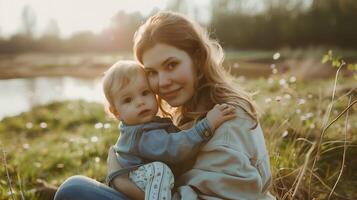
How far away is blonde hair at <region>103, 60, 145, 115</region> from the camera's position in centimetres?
256

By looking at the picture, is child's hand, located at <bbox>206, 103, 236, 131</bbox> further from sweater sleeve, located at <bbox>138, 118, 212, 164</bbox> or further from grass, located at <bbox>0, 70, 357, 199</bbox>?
grass, located at <bbox>0, 70, 357, 199</bbox>

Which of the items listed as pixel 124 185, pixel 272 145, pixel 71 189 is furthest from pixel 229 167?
pixel 272 145

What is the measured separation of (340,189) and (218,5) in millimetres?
28673

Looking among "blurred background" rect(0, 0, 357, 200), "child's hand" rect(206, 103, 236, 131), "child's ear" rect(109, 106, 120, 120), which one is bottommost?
"blurred background" rect(0, 0, 357, 200)

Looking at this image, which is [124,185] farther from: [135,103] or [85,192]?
[135,103]

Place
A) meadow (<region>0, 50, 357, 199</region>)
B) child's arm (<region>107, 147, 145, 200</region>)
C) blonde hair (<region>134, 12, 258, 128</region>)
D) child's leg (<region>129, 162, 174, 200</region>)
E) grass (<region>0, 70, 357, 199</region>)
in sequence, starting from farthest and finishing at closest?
grass (<region>0, 70, 357, 199</region>)
meadow (<region>0, 50, 357, 199</region>)
blonde hair (<region>134, 12, 258, 128</region>)
child's arm (<region>107, 147, 145, 200</region>)
child's leg (<region>129, 162, 174, 200</region>)

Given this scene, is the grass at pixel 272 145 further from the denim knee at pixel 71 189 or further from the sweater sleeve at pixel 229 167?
the denim knee at pixel 71 189

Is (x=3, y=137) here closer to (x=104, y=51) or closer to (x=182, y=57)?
(x=182, y=57)

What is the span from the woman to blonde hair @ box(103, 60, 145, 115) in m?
0.14

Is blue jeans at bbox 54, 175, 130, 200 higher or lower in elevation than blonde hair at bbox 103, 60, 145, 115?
lower

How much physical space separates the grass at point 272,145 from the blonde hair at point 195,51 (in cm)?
41

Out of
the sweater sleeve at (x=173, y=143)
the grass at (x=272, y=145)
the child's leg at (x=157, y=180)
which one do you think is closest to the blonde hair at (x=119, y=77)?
the sweater sleeve at (x=173, y=143)

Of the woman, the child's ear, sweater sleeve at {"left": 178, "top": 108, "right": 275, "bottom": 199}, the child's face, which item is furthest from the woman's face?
sweater sleeve at {"left": 178, "top": 108, "right": 275, "bottom": 199}

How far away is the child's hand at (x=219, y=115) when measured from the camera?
8.00 feet
